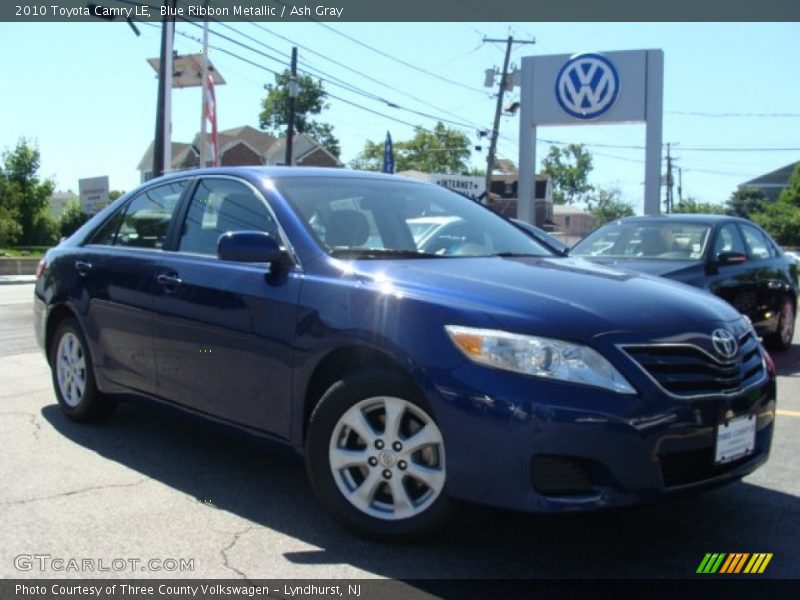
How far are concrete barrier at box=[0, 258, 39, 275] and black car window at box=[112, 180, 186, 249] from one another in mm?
25290

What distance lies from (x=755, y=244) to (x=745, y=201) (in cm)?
9425

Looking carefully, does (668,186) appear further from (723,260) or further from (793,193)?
(723,260)

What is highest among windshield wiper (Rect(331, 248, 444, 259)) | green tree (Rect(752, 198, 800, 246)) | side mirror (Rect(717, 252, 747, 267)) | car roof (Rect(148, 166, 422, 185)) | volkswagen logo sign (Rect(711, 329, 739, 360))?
green tree (Rect(752, 198, 800, 246))

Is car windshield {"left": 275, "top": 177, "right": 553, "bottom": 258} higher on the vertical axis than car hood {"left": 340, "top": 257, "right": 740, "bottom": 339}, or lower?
higher

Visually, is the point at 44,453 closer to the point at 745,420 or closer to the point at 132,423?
the point at 132,423

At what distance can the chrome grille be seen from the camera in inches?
119

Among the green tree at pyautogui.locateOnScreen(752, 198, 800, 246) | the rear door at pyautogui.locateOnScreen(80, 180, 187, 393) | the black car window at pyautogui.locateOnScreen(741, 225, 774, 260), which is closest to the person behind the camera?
the rear door at pyautogui.locateOnScreen(80, 180, 187, 393)

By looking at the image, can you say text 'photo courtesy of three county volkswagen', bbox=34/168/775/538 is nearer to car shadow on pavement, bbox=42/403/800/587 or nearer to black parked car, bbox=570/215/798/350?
car shadow on pavement, bbox=42/403/800/587

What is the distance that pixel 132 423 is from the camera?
536cm

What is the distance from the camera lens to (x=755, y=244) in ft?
29.5

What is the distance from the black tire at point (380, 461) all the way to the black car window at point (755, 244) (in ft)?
21.3

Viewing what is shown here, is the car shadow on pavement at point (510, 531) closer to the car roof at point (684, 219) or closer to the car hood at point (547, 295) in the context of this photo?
the car hood at point (547, 295)

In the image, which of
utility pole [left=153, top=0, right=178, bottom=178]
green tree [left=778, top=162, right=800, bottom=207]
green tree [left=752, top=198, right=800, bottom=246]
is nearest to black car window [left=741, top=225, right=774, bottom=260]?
utility pole [left=153, top=0, right=178, bottom=178]

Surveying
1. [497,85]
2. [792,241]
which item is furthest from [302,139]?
[792,241]
